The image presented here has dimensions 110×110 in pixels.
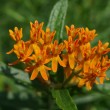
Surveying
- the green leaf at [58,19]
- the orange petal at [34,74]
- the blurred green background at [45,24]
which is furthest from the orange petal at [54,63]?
the blurred green background at [45,24]

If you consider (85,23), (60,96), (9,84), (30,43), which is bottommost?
(60,96)

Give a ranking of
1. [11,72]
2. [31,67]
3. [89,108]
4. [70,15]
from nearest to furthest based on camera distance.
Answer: [31,67]
[11,72]
[89,108]
[70,15]

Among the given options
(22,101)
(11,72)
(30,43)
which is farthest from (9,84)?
(30,43)

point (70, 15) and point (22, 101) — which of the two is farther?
point (70, 15)

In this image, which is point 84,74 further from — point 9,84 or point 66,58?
point 9,84

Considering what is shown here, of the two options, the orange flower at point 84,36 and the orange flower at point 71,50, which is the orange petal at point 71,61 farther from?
the orange flower at point 84,36

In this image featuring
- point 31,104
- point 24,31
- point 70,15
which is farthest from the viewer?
point 24,31

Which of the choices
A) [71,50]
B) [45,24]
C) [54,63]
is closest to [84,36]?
[71,50]
